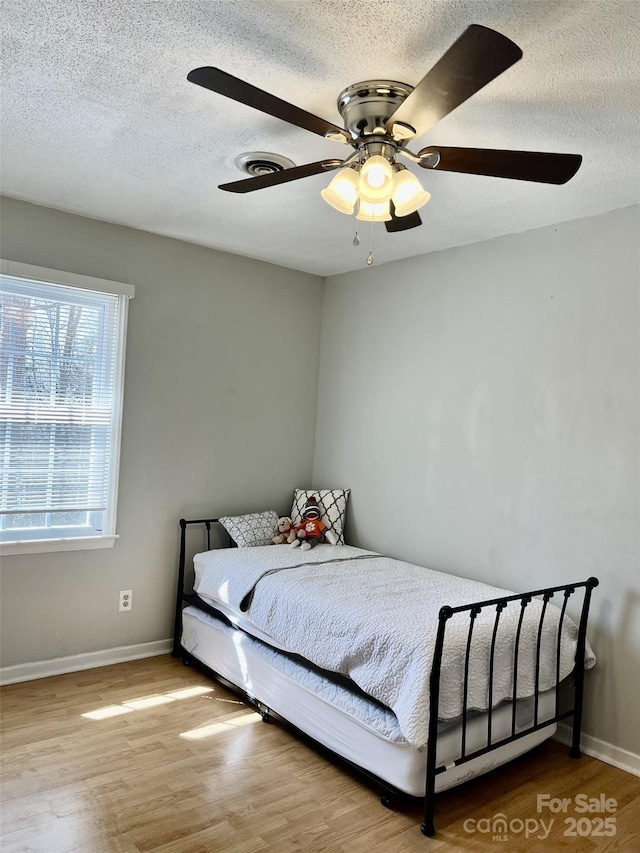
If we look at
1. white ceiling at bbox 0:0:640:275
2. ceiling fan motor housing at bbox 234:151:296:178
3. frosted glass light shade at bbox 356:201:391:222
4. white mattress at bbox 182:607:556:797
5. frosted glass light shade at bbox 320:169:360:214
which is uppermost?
white ceiling at bbox 0:0:640:275

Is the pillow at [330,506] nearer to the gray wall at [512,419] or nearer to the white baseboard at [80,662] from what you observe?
the gray wall at [512,419]

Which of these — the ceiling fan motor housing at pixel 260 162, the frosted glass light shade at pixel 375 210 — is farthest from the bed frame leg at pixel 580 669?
the ceiling fan motor housing at pixel 260 162

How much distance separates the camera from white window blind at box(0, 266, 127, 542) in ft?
10.5

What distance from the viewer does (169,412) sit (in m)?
3.73

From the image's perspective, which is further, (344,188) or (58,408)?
(58,408)

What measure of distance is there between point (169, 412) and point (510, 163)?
8.20 feet

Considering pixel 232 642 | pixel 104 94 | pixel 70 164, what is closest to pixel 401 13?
pixel 104 94

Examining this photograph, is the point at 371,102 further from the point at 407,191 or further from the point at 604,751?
the point at 604,751

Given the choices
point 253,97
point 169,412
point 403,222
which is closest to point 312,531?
point 169,412

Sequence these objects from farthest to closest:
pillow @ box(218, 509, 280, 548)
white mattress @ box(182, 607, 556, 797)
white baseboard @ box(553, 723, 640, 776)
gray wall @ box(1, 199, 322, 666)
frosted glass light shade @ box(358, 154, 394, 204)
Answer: pillow @ box(218, 509, 280, 548), gray wall @ box(1, 199, 322, 666), white baseboard @ box(553, 723, 640, 776), white mattress @ box(182, 607, 556, 797), frosted glass light shade @ box(358, 154, 394, 204)

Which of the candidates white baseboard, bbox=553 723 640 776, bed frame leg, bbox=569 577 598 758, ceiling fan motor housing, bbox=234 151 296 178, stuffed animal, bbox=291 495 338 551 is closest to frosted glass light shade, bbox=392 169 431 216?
ceiling fan motor housing, bbox=234 151 296 178

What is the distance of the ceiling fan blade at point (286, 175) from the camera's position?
197 cm

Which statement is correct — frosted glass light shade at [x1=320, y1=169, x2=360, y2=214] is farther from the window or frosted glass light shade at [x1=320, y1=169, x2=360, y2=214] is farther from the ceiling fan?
the window

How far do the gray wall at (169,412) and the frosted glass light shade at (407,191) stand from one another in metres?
2.06
